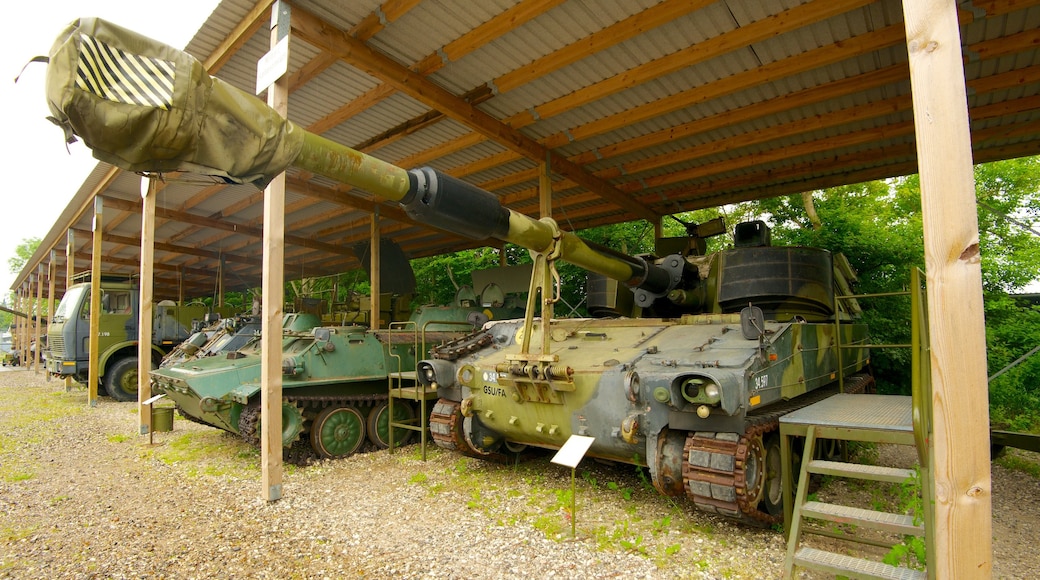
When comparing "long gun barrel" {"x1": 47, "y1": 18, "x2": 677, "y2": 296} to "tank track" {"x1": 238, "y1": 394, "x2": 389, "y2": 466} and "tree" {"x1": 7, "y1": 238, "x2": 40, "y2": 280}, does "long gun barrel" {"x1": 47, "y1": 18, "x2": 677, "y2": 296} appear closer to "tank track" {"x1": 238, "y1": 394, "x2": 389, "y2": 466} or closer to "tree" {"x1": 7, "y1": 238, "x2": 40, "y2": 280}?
"tank track" {"x1": 238, "y1": 394, "x2": 389, "y2": 466}

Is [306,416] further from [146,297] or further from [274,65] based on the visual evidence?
[274,65]

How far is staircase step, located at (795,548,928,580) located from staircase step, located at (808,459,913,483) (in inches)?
22.9

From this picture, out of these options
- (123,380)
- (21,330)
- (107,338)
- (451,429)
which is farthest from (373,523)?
(21,330)

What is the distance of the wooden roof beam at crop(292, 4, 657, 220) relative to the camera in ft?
20.2

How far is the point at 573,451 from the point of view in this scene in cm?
479

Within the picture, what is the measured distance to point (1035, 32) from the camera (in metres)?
6.00

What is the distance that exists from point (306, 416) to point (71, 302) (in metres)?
10.6

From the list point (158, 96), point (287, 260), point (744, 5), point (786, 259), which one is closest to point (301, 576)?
point (158, 96)

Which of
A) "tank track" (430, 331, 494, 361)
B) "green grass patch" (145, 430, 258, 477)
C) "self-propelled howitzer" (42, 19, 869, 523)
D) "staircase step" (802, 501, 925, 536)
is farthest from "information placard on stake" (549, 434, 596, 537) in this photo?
"green grass patch" (145, 430, 258, 477)

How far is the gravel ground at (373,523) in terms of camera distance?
419 centimetres

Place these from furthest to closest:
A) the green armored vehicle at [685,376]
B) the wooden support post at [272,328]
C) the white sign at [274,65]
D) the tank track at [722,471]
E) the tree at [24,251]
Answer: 1. the tree at [24,251]
2. the wooden support post at [272,328]
3. the white sign at [274,65]
4. the green armored vehicle at [685,376]
5. the tank track at [722,471]

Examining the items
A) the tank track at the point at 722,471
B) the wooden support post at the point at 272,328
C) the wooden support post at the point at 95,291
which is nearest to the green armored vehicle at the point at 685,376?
the tank track at the point at 722,471

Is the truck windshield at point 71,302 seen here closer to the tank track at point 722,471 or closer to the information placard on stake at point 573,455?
the information placard on stake at point 573,455

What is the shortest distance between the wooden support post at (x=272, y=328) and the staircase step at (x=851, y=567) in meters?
4.49
